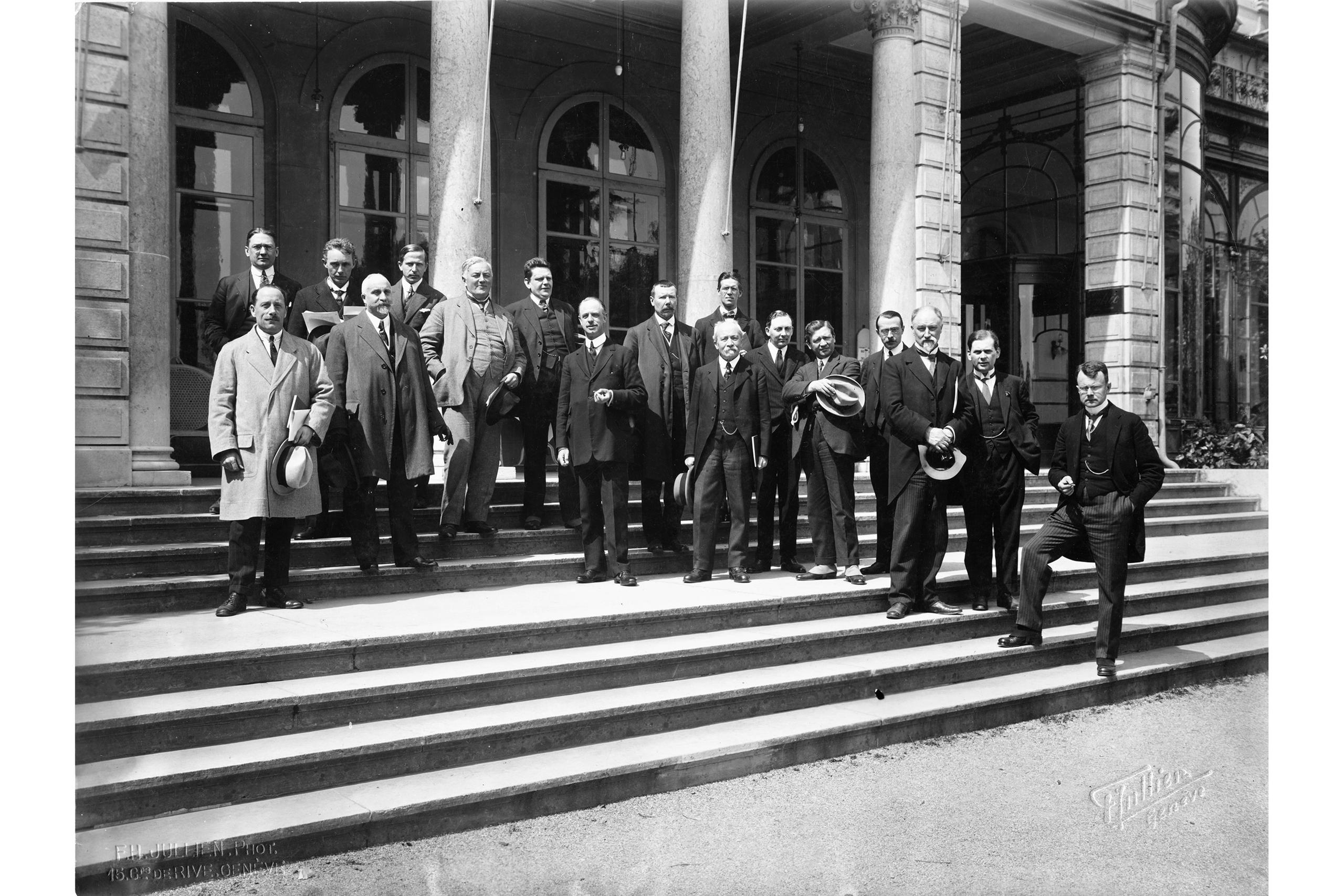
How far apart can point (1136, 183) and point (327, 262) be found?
1201 centimetres

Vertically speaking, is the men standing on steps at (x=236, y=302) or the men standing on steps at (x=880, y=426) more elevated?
the men standing on steps at (x=236, y=302)

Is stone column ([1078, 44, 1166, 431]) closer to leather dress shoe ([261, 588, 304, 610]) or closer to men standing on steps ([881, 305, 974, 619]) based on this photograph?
men standing on steps ([881, 305, 974, 619])

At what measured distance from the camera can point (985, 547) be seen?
8086 millimetres

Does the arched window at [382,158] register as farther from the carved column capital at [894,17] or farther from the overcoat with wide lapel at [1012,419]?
the overcoat with wide lapel at [1012,419]

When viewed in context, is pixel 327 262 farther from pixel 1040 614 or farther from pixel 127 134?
pixel 1040 614

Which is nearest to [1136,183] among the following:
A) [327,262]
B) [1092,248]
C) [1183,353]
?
[1092,248]

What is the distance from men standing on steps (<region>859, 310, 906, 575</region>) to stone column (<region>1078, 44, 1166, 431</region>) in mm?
8105

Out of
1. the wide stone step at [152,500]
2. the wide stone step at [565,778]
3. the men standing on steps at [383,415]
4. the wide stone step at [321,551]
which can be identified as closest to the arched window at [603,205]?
the wide stone step at [321,551]

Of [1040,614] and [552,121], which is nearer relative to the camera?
[1040,614]

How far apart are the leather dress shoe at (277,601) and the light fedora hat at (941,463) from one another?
436 centimetres

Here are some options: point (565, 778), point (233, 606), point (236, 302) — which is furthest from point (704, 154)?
point (565, 778)

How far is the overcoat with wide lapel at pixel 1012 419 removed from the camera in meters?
7.99

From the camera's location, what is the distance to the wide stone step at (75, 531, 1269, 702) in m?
5.25

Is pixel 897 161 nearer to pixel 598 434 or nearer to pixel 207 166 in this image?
pixel 598 434
